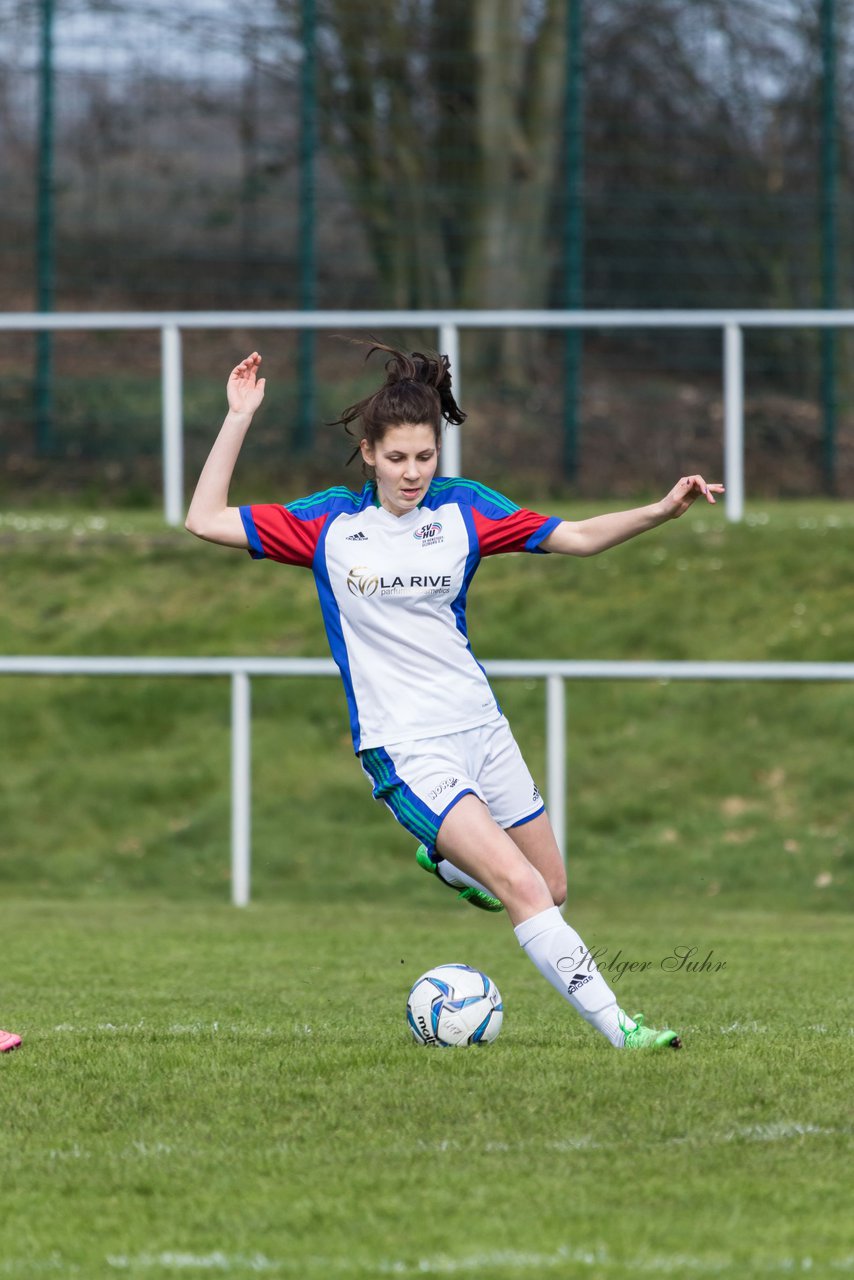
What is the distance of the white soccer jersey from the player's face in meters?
0.12

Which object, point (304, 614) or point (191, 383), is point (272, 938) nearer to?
point (304, 614)

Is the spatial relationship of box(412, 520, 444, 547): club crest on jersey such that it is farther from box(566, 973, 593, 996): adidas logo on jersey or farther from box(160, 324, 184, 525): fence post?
box(160, 324, 184, 525): fence post

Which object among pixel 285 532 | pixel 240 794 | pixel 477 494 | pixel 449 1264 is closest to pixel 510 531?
pixel 477 494

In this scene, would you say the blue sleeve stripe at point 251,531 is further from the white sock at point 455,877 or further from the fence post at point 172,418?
the fence post at point 172,418

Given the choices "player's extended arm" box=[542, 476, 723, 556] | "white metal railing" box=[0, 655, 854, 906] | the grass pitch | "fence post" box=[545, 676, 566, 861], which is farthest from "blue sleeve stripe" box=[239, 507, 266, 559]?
"fence post" box=[545, 676, 566, 861]

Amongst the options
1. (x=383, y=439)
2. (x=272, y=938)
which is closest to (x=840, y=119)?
(x=272, y=938)

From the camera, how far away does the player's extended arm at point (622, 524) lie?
530 centimetres

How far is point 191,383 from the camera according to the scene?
53.0ft

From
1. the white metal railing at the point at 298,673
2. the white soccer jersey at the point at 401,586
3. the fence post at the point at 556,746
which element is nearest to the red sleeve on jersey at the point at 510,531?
the white soccer jersey at the point at 401,586

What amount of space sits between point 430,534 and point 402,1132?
176 cm

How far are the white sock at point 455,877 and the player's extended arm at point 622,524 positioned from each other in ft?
3.08

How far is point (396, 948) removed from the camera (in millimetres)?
8383

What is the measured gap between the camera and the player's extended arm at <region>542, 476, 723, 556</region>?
17.4 feet

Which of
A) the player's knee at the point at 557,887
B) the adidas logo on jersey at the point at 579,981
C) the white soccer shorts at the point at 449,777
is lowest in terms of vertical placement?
the adidas logo on jersey at the point at 579,981
